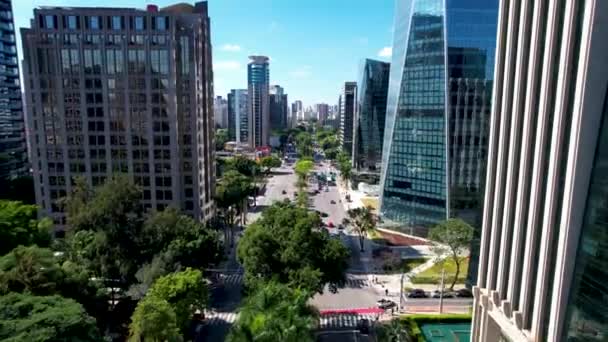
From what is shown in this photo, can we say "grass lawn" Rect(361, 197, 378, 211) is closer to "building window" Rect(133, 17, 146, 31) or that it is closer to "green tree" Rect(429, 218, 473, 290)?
→ "green tree" Rect(429, 218, 473, 290)

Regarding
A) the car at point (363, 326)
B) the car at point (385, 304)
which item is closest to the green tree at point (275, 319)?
the car at point (363, 326)

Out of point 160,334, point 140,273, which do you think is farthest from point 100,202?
point 160,334

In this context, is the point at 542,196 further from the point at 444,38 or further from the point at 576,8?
the point at 444,38

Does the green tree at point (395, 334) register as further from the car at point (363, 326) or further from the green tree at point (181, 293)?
the green tree at point (181, 293)

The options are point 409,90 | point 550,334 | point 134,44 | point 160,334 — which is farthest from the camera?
point 409,90

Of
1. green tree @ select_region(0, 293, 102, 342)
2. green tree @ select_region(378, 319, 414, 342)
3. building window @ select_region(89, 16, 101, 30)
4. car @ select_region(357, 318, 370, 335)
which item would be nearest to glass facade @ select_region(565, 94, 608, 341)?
green tree @ select_region(378, 319, 414, 342)

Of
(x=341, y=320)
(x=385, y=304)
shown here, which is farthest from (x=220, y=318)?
(x=385, y=304)

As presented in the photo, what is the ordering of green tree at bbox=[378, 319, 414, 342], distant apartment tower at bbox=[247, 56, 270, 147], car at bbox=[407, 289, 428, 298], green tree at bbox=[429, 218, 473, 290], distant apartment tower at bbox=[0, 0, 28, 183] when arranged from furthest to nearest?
distant apartment tower at bbox=[247, 56, 270, 147], distant apartment tower at bbox=[0, 0, 28, 183], car at bbox=[407, 289, 428, 298], green tree at bbox=[429, 218, 473, 290], green tree at bbox=[378, 319, 414, 342]
